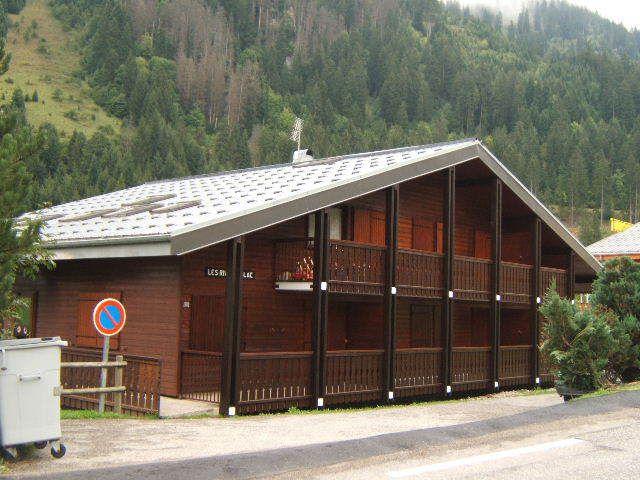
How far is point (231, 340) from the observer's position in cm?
1402

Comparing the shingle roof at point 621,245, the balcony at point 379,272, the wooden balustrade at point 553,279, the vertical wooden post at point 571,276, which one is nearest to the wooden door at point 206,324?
the balcony at point 379,272

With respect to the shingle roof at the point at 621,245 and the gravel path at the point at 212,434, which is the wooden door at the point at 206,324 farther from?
the shingle roof at the point at 621,245

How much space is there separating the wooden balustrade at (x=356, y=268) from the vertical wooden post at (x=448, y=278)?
7.51 ft

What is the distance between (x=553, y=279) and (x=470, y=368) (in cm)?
469

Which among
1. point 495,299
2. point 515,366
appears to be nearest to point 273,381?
point 495,299

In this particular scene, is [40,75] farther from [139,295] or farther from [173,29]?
[139,295]

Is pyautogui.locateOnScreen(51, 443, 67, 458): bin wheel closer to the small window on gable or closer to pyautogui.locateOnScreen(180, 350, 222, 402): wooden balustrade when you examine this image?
pyautogui.locateOnScreen(180, 350, 222, 402): wooden balustrade

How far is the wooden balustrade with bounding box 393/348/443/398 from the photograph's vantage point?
17984mm

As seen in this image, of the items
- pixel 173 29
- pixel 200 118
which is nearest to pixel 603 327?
pixel 200 118

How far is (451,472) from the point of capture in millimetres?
8250

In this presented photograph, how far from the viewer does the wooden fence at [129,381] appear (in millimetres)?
13273

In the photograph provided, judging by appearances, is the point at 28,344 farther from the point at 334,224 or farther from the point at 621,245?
the point at 621,245

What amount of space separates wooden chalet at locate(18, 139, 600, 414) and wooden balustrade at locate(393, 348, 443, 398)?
4cm

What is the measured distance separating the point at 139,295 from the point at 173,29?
131m
